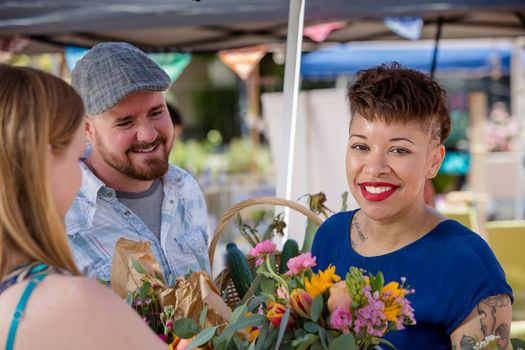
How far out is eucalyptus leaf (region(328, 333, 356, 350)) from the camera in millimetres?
1132

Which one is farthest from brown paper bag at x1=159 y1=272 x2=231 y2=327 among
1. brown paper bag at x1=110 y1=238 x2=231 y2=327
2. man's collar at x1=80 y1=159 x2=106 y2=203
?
man's collar at x1=80 y1=159 x2=106 y2=203

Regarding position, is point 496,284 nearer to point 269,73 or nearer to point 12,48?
point 12,48

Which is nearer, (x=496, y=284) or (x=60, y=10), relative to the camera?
(x=496, y=284)

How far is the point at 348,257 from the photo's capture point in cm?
165

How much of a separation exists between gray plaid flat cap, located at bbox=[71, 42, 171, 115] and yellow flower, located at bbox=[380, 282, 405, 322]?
3.37ft

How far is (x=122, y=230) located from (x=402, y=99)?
87 cm

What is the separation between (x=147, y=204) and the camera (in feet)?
7.02

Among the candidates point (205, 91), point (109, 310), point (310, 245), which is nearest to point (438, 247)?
point (310, 245)

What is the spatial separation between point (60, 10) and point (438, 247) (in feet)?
6.97

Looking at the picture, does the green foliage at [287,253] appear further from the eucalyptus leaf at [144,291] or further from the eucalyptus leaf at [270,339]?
the eucalyptus leaf at [270,339]

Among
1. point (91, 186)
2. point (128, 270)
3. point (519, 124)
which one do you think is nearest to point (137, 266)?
point (128, 270)

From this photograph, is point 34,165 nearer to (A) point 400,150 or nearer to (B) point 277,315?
(B) point 277,315

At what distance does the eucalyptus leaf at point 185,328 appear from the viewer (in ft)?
4.24

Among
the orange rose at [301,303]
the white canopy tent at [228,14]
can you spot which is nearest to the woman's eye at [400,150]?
the orange rose at [301,303]
